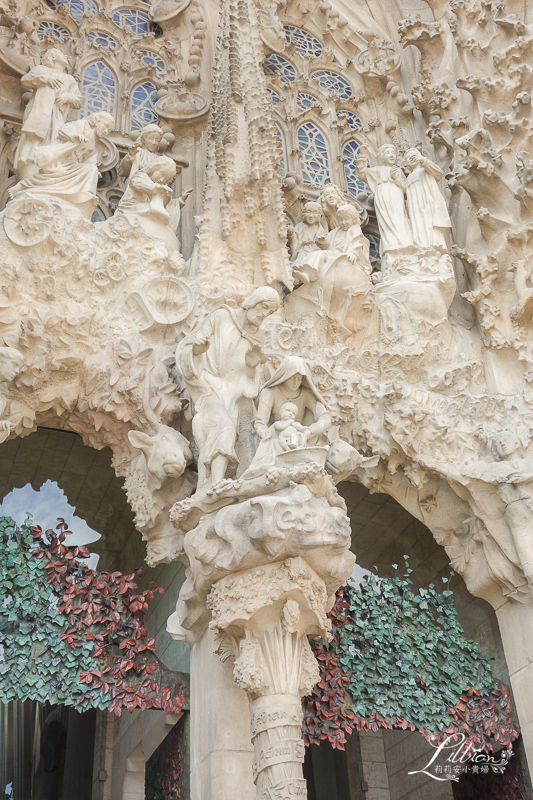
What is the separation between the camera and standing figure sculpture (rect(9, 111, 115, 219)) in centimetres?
723

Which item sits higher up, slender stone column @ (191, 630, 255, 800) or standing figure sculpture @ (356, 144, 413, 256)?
standing figure sculpture @ (356, 144, 413, 256)

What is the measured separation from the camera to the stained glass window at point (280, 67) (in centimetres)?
1124

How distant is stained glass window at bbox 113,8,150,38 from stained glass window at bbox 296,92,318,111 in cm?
206

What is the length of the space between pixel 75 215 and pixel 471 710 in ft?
17.1

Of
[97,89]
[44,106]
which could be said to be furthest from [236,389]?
[97,89]

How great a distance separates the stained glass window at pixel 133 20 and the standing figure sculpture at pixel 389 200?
11.2ft

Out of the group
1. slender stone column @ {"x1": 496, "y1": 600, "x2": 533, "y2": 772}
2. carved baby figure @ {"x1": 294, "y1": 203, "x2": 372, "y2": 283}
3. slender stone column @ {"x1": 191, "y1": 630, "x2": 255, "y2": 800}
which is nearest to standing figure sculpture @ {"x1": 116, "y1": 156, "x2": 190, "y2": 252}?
carved baby figure @ {"x1": 294, "y1": 203, "x2": 372, "y2": 283}

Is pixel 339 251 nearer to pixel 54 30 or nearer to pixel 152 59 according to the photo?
pixel 152 59

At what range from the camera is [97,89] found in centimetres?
981

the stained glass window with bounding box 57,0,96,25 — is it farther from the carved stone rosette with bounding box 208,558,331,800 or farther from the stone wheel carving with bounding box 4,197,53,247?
the carved stone rosette with bounding box 208,558,331,800

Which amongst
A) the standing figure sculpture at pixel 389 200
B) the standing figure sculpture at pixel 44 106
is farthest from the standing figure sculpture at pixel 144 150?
the standing figure sculpture at pixel 389 200

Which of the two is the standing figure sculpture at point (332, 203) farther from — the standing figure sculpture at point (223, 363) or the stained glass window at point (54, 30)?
the stained glass window at point (54, 30)

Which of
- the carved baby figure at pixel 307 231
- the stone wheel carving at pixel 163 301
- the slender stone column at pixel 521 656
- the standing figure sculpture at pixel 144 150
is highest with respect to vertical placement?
the standing figure sculpture at pixel 144 150

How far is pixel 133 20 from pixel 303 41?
240 cm
